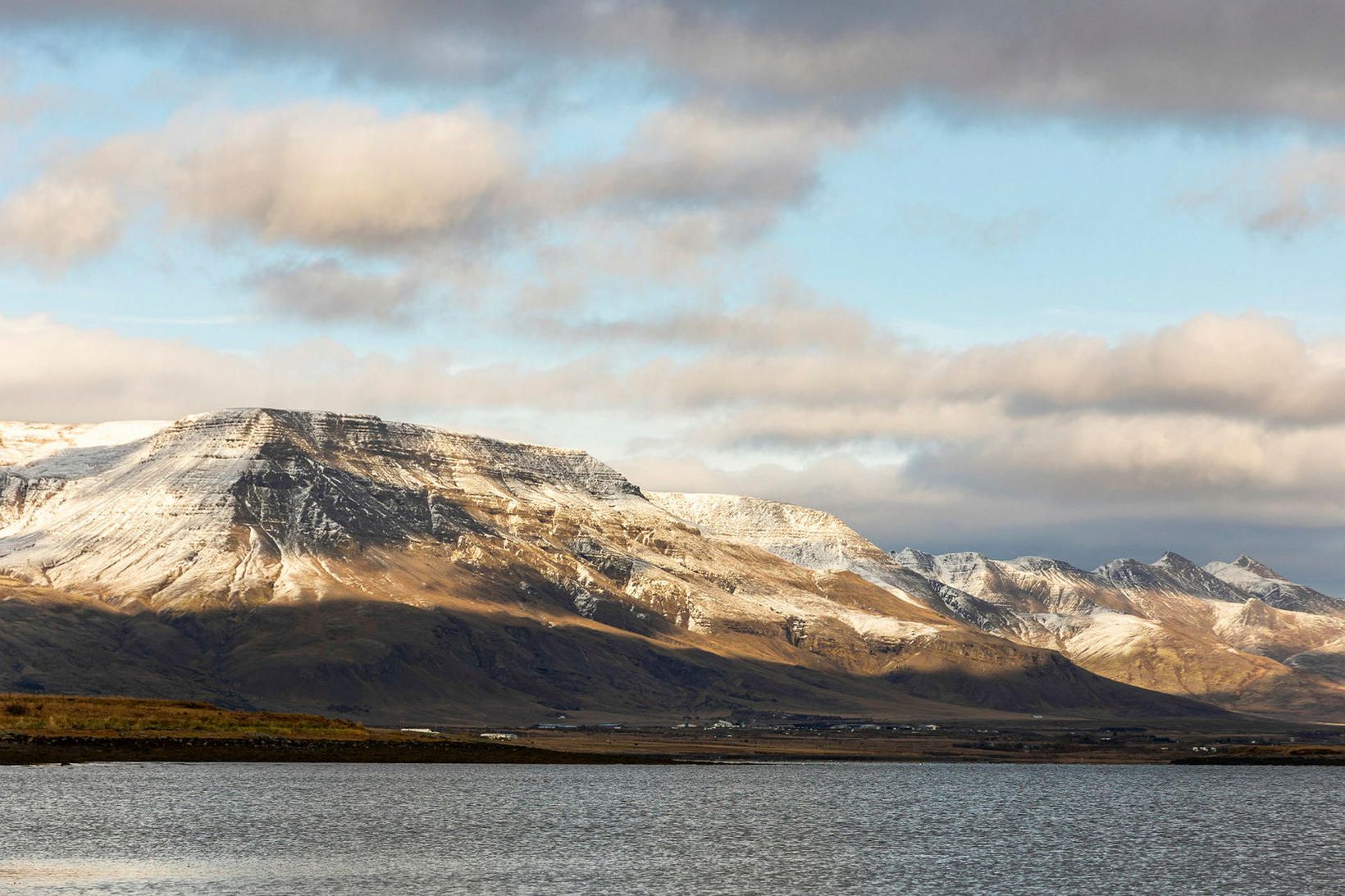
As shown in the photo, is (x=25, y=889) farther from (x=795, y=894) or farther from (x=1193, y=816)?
(x=1193, y=816)

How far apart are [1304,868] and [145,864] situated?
282ft

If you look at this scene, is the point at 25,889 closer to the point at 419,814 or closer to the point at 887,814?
the point at 419,814

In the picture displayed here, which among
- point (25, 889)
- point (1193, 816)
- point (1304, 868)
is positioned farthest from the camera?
point (1193, 816)

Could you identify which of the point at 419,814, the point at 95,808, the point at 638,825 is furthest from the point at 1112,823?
the point at 95,808

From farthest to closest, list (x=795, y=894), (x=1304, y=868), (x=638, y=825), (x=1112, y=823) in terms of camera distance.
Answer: (x=1112, y=823) < (x=638, y=825) < (x=1304, y=868) < (x=795, y=894)

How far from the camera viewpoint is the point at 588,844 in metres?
137

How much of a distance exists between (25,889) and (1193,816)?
13053 cm

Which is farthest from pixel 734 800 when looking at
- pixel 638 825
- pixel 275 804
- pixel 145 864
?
pixel 145 864

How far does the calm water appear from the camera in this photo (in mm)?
112062

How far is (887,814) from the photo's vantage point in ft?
597

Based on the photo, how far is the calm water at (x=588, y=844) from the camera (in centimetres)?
11206

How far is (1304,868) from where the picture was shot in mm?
130875

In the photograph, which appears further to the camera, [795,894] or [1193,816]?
[1193,816]

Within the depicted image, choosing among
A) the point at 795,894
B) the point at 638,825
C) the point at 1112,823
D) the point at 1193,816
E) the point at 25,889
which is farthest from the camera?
the point at 1193,816
